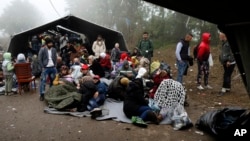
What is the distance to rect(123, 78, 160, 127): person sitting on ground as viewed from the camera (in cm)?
649

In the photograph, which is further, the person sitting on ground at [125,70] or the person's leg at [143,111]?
the person sitting on ground at [125,70]

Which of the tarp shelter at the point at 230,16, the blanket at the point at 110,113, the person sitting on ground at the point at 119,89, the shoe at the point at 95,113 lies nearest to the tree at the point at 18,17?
the person sitting on ground at the point at 119,89

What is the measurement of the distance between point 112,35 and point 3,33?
45167 mm

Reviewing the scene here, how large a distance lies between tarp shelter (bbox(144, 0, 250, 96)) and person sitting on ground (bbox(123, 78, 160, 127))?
8.18 ft

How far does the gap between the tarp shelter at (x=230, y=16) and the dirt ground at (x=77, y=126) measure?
195 cm

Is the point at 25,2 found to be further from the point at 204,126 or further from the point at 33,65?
the point at 204,126

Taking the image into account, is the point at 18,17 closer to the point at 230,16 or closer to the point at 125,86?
the point at 125,86

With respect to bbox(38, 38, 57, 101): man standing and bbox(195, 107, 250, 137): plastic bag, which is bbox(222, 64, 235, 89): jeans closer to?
bbox(195, 107, 250, 137): plastic bag

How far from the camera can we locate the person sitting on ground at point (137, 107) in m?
6.49

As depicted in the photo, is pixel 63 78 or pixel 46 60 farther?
pixel 63 78

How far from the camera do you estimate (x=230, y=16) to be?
14.1 ft

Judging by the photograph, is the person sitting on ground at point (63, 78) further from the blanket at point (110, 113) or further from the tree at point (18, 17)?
the tree at point (18, 17)

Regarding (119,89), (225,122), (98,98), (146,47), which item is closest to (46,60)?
(98,98)

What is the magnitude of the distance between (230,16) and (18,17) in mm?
55540
